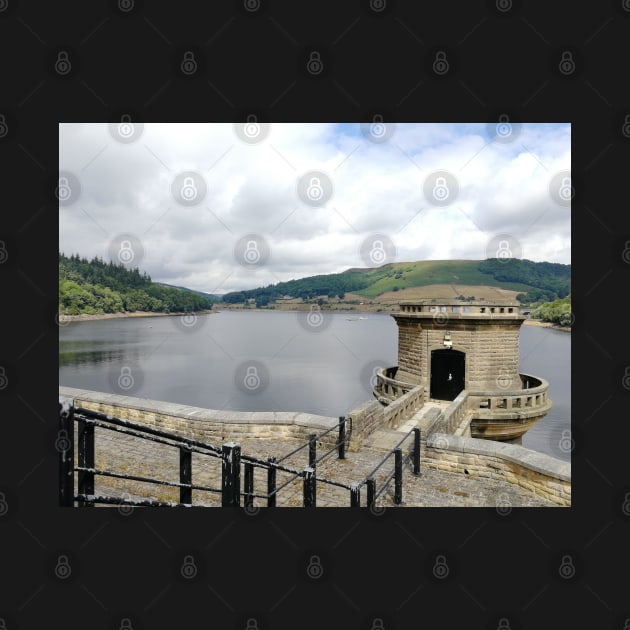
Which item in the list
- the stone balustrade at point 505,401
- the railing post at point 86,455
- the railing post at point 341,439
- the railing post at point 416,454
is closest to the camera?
the railing post at point 86,455

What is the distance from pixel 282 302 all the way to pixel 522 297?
60.9 m

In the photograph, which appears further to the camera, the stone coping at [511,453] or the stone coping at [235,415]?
the stone coping at [235,415]

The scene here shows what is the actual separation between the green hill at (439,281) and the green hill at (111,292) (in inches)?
1001

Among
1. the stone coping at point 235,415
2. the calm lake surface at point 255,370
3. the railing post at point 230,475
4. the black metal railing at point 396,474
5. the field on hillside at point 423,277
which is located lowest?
the calm lake surface at point 255,370

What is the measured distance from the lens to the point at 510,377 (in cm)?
1598

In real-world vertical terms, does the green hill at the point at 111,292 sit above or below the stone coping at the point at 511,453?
above

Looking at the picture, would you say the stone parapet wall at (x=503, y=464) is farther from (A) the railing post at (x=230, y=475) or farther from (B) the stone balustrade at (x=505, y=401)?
(B) the stone balustrade at (x=505, y=401)

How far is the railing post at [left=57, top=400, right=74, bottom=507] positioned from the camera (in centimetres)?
243

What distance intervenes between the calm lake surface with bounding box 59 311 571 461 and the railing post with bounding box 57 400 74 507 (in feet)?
88.0

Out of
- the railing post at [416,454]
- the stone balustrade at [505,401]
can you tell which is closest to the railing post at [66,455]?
the railing post at [416,454]

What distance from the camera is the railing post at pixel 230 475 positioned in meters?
3.70

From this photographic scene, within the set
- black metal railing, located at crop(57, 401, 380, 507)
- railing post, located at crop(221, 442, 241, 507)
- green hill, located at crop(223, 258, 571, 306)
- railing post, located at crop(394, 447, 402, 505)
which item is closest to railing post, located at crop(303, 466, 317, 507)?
black metal railing, located at crop(57, 401, 380, 507)

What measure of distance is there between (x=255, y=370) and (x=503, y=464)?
44539 millimetres

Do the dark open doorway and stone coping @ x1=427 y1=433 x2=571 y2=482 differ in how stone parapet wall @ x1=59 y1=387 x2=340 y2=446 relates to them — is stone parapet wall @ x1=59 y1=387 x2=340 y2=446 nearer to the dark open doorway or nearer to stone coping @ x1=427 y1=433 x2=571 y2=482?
stone coping @ x1=427 y1=433 x2=571 y2=482
